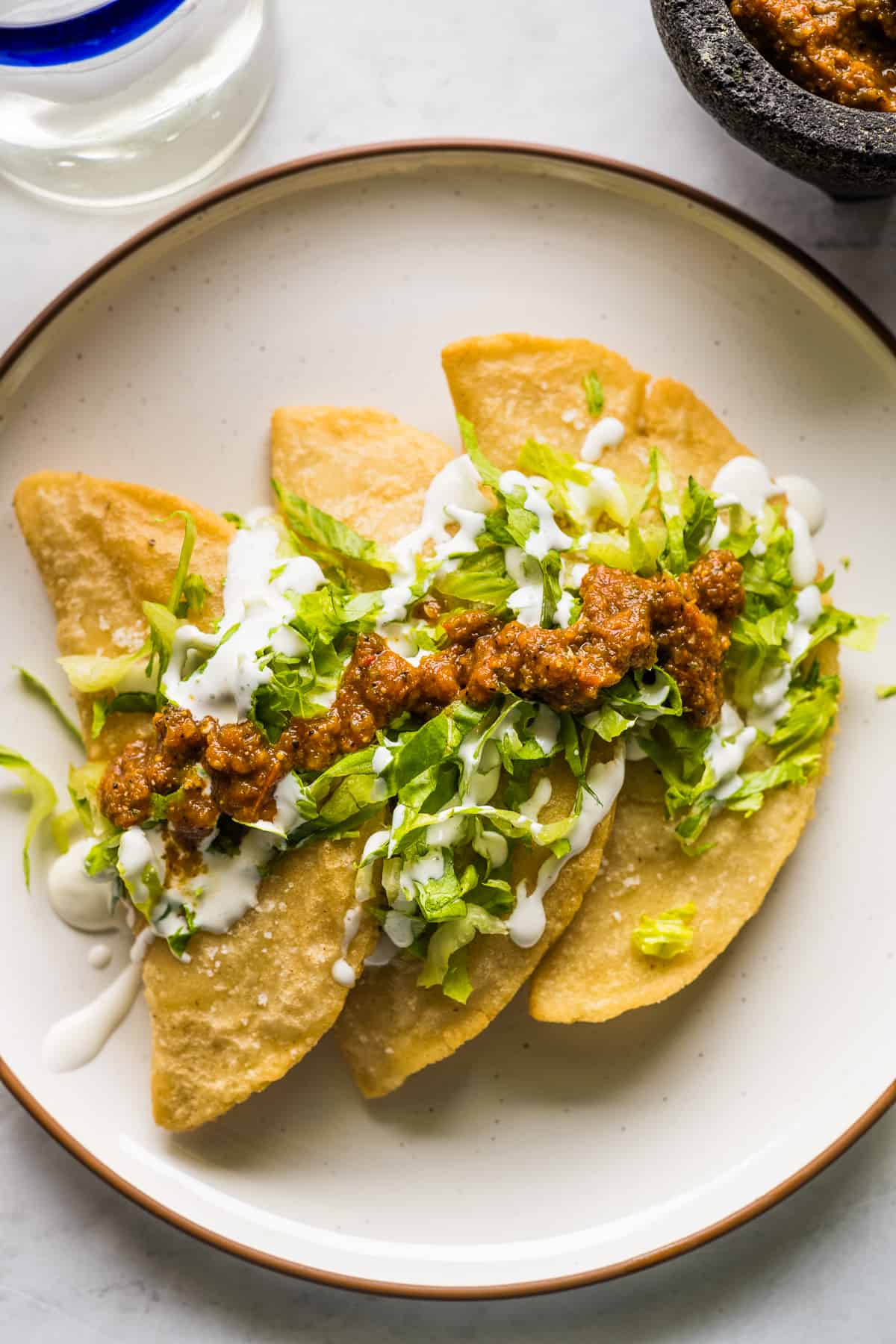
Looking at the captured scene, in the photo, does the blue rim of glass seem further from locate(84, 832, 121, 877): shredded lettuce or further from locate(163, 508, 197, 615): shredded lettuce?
locate(84, 832, 121, 877): shredded lettuce

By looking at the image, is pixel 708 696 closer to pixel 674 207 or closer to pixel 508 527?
pixel 508 527

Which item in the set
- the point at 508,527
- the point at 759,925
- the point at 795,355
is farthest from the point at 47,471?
the point at 759,925

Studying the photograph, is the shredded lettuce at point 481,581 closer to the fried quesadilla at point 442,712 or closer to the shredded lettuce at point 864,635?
the fried quesadilla at point 442,712

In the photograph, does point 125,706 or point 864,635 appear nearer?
point 125,706

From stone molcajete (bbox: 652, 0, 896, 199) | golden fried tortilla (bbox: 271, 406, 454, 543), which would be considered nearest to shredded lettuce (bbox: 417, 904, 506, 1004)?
golden fried tortilla (bbox: 271, 406, 454, 543)

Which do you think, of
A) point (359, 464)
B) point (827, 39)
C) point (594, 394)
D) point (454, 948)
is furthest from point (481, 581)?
point (827, 39)

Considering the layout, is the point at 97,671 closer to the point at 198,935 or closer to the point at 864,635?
the point at 198,935
